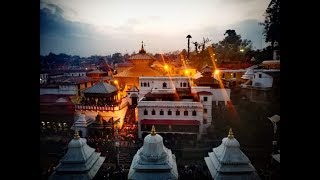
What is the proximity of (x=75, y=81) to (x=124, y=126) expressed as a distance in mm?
5472

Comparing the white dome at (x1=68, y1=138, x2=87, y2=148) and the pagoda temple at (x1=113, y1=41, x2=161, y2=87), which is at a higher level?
the pagoda temple at (x1=113, y1=41, x2=161, y2=87)

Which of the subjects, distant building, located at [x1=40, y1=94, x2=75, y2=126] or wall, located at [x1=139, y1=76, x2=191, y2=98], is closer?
distant building, located at [x1=40, y1=94, x2=75, y2=126]

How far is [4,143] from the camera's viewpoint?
7.00 feet

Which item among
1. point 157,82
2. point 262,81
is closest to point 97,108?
point 157,82

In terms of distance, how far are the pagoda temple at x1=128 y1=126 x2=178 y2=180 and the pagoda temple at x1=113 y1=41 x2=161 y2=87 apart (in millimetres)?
9316

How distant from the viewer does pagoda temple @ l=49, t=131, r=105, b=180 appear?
22.3 ft

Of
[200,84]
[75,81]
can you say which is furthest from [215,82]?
[75,81]

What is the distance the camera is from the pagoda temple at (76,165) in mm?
6805

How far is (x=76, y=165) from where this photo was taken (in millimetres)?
6918

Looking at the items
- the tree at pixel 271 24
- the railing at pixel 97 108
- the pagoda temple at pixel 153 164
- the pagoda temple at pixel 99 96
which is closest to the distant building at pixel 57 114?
the railing at pixel 97 108

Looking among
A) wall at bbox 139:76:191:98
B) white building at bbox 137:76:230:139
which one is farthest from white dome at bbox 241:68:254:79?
wall at bbox 139:76:191:98

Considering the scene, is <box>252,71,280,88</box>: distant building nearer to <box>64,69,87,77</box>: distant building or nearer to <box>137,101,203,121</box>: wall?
<box>137,101,203,121</box>: wall

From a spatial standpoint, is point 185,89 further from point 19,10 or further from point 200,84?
point 19,10

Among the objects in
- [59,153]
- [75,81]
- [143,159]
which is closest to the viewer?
[143,159]
